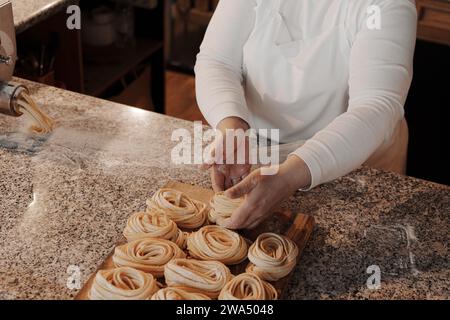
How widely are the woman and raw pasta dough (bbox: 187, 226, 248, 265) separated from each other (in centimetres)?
4

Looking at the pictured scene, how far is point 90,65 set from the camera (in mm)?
2732

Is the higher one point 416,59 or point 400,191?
point 400,191

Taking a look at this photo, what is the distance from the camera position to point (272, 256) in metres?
1.20

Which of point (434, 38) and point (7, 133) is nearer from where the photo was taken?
point (7, 133)

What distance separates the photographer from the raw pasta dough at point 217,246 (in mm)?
1200

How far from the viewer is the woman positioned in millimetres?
1295

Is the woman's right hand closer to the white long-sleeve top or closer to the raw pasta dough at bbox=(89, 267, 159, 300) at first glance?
the white long-sleeve top

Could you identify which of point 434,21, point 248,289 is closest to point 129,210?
point 248,289

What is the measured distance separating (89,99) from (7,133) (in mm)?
237

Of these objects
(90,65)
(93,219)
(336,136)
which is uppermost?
(336,136)

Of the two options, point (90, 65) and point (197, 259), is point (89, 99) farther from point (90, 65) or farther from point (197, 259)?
point (90, 65)

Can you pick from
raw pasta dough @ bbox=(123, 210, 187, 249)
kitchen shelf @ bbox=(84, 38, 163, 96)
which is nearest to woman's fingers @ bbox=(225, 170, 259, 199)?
raw pasta dough @ bbox=(123, 210, 187, 249)

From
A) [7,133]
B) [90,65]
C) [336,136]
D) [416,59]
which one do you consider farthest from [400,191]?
[90,65]
